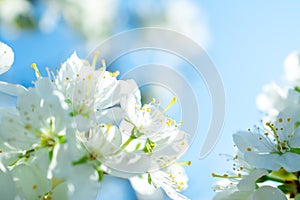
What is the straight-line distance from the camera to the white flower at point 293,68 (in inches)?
82.6

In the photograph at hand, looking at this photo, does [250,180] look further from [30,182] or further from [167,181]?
[30,182]

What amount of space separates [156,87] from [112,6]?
88.1 inches

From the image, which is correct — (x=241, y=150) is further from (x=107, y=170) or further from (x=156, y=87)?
(x=156, y=87)

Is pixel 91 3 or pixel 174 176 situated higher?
pixel 91 3

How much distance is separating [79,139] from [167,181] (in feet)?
1.29

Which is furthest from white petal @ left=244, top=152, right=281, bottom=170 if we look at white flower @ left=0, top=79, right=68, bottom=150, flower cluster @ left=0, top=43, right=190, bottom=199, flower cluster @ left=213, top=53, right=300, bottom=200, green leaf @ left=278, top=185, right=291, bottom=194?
white flower @ left=0, top=79, right=68, bottom=150

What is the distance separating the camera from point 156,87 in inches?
135

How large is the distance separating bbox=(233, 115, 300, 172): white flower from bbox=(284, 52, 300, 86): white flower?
51 cm

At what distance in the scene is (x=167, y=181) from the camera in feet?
4.65

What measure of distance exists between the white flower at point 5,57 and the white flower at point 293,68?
4.12 ft

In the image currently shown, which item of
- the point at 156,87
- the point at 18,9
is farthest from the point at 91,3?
the point at 156,87

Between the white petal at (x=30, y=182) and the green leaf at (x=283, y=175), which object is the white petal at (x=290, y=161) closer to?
the green leaf at (x=283, y=175)

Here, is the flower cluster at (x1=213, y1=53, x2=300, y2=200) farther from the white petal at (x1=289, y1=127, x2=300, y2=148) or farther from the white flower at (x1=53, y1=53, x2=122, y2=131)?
the white flower at (x1=53, y1=53, x2=122, y2=131)

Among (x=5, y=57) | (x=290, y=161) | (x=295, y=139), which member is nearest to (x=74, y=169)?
(x=5, y=57)
